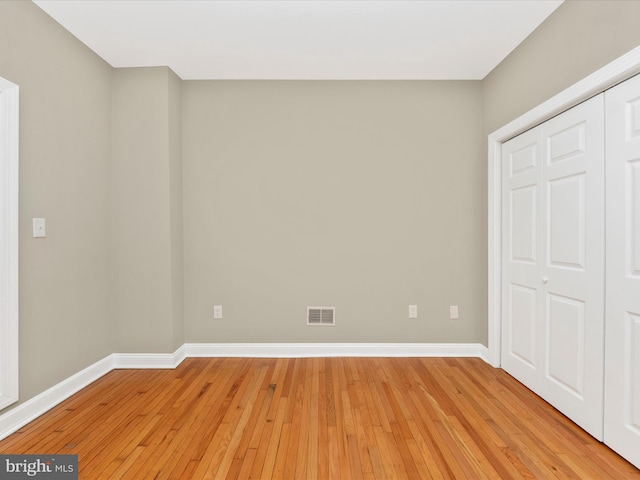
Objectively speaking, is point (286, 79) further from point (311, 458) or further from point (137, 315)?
point (311, 458)

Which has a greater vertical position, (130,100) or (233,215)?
(130,100)

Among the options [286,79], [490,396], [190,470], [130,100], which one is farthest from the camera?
[286,79]

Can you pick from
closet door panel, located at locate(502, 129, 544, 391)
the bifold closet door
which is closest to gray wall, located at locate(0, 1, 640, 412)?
closet door panel, located at locate(502, 129, 544, 391)

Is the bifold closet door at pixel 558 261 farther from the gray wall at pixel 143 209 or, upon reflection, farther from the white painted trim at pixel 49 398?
the white painted trim at pixel 49 398

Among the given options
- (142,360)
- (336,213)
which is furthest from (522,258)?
(142,360)

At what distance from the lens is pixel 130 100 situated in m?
3.29

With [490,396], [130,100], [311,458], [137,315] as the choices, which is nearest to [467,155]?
[490,396]

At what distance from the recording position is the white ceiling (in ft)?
7.98

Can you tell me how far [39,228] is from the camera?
8.07 ft

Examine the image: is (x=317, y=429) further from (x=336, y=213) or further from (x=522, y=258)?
(x=522, y=258)

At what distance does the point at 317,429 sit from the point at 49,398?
1.95 metres

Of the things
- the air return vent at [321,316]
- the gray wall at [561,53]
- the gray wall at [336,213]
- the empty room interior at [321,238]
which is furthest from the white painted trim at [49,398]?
the gray wall at [561,53]

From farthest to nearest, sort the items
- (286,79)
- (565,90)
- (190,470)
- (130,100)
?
(286,79) → (130,100) → (565,90) → (190,470)

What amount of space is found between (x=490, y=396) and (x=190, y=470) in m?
2.17
